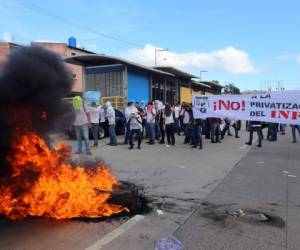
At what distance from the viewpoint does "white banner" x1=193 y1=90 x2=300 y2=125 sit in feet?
37.0

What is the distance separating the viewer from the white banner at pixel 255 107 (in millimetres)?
11273

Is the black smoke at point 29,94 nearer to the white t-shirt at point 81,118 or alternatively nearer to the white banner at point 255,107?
the white t-shirt at point 81,118

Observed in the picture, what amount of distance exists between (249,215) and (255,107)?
6670mm

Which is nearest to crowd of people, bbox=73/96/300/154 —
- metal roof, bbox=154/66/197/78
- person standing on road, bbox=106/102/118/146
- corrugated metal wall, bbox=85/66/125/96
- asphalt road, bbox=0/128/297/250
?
person standing on road, bbox=106/102/118/146

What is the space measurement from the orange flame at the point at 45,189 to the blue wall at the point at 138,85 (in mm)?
15263

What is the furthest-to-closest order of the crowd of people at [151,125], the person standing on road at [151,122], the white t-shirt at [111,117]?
the person standing on road at [151,122] → the white t-shirt at [111,117] → the crowd of people at [151,125]

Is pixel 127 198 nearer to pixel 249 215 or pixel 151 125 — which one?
pixel 249 215

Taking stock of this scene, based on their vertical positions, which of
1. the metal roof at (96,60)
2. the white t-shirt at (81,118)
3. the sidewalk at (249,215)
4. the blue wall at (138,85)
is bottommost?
the sidewalk at (249,215)

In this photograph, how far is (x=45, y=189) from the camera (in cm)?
537

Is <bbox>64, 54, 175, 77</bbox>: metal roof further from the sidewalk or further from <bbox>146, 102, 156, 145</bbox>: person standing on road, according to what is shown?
the sidewalk

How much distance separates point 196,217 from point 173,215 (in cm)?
32

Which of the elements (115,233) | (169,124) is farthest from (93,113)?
(115,233)

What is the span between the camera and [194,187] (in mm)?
7703

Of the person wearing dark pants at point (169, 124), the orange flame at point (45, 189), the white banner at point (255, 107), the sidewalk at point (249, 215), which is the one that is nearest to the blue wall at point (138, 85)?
the person wearing dark pants at point (169, 124)
